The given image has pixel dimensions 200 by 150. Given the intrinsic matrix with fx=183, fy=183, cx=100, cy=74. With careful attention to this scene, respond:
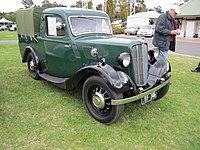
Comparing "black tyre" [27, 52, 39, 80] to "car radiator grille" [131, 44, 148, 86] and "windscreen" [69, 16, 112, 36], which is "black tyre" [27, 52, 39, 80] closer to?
"windscreen" [69, 16, 112, 36]

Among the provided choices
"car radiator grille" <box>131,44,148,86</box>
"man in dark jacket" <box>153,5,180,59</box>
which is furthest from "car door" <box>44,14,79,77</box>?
"man in dark jacket" <box>153,5,180,59</box>

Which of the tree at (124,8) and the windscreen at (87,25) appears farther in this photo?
the tree at (124,8)

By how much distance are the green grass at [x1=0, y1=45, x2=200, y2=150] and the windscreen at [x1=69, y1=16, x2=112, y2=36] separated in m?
1.43

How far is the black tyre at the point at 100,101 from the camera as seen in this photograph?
111 inches

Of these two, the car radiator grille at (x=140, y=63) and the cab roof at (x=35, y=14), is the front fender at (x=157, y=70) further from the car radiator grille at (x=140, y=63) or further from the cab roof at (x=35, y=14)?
the cab roof at (x=35, y=14)

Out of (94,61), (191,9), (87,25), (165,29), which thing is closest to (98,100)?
(94,61)

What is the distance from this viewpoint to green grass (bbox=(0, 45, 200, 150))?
2559mm

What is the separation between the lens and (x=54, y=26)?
155 inches

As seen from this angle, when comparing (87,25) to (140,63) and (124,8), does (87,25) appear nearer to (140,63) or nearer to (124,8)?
(140,63)

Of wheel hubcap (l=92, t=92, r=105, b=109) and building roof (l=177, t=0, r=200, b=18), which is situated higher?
building roof (l=177, t=0, r=200, b=18)

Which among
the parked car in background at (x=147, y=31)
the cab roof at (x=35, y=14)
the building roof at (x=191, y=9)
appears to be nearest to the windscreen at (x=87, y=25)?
the cab roof at (x=35, y=14)

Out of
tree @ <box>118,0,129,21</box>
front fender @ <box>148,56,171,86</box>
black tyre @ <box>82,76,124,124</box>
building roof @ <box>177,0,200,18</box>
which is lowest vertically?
black tyre @ <box>82,76,124,124</box>

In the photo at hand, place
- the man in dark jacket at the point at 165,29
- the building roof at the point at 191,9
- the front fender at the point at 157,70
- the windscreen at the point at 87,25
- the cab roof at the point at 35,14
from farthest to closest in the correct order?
the building roof at the point at 191,9 < the man in dark jacket at the point at 165,29 < the cab roof at the point at 35,14 < the windscreen at the point at 87,25 < the front fender at the point at 157,70

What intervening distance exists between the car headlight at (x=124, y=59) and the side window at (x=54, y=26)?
148 cm
